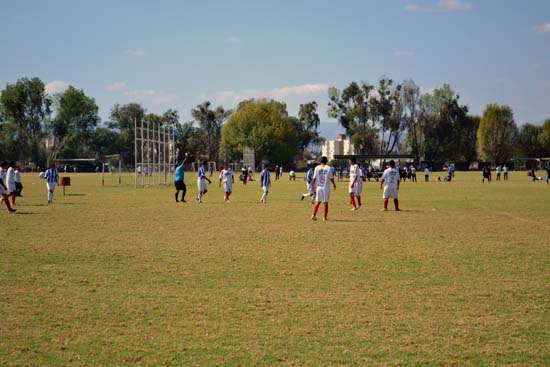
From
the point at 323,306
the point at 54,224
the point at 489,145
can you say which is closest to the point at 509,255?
the point at 323,306

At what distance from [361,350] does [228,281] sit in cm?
383

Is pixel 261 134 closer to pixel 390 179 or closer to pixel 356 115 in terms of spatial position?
pixel 356 115

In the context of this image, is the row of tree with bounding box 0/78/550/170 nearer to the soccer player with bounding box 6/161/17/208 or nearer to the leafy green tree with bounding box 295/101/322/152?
the leafy green tree with bounding box 295/101/322/152

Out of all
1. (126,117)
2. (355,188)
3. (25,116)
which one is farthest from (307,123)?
(355,188)

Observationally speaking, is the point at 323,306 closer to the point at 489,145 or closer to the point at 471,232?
the point at 471,232

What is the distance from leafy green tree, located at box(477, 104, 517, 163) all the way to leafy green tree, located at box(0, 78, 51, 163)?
→ 81.8 metres

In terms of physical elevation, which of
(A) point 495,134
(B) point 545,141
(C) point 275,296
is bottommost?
(C) point 275,296

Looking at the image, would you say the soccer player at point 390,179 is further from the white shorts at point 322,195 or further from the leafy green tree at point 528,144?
the leafy green tree at point 528,144

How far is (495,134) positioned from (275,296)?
117 m

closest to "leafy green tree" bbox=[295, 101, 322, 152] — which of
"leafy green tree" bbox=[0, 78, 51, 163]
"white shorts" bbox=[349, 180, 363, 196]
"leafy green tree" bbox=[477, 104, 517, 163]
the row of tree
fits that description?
the row of tree

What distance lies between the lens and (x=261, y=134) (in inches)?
4264

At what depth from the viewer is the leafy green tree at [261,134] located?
108812 millimetres

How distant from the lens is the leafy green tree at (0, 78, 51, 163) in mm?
118875

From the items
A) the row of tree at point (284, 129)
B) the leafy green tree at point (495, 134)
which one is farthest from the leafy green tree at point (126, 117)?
the leafy green tree at point (495, 134)
